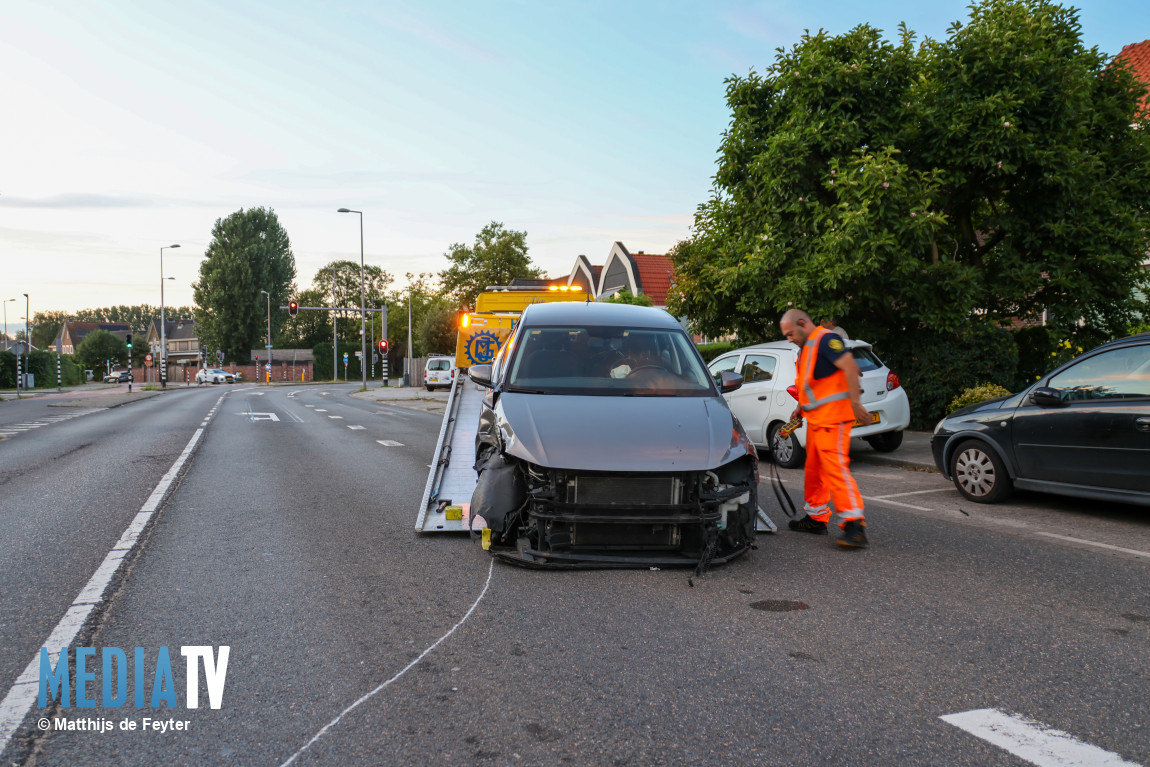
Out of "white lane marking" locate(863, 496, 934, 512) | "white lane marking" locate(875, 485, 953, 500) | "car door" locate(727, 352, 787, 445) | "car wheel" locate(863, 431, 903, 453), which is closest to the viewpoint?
"white lane marking" locate(863, 496, 934, 512)

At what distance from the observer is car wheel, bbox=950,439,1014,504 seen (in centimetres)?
786

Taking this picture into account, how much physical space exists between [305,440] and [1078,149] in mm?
13919

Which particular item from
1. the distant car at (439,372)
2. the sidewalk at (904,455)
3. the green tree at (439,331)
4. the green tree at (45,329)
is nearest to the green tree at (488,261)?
the green tree at (439,331)

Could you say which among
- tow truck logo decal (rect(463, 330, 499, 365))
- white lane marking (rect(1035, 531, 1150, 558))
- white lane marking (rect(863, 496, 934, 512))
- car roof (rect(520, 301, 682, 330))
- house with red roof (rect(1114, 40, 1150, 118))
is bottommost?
white lane marking (rect(863, 496, 934, 512))

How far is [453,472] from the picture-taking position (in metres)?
7.40

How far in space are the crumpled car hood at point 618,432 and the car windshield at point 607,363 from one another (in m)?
0.25

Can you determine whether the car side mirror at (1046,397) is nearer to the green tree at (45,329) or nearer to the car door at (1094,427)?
the car door at (1094,427)

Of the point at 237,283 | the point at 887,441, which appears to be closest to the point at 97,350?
the point at 237,283

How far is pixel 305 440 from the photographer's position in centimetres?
1529

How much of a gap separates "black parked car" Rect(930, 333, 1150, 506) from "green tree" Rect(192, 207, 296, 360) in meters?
79.6

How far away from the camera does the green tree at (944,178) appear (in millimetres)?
13539

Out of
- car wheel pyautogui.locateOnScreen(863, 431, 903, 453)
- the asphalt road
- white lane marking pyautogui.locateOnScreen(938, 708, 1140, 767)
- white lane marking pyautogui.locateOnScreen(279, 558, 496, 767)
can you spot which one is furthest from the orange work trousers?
car wheel pyautogui.locateOnScreen(863, 431, 903, 453)

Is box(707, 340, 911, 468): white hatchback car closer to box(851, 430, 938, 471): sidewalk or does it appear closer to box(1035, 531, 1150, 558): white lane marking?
box(851, 430, 938, 471): sidewalk

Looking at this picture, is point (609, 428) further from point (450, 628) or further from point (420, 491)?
point (420, 491)
